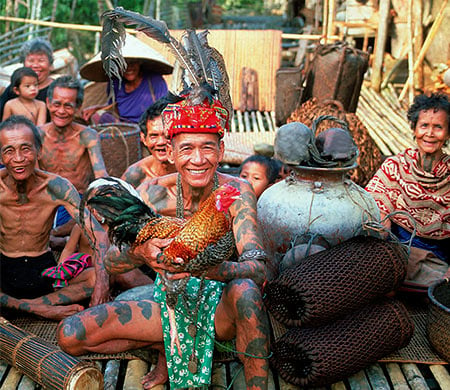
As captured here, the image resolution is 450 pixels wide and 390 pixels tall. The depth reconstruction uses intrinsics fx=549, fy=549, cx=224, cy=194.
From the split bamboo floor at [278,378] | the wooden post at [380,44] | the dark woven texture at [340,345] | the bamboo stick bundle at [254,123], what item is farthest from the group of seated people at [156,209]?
the wooden post at [380,44]

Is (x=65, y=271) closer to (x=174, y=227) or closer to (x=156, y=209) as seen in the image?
(x=156, y=209)

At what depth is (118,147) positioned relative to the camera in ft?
16.9

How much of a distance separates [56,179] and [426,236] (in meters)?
2.53

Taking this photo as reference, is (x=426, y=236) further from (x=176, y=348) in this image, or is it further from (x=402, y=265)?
(x=176, y=348)

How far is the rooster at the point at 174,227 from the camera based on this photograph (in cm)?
231

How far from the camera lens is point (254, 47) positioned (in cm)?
899

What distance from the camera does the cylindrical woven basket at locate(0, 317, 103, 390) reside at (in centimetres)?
253

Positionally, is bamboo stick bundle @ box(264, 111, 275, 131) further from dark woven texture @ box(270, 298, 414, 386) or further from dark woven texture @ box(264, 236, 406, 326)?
dark woven texture @ box(270, 298, 414, 386)

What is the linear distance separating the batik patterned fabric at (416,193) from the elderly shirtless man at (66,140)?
2182 mm

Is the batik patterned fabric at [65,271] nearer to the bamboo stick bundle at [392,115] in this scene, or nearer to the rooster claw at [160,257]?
the rooster claw at [160,257]

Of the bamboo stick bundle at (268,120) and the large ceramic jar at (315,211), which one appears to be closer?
the large ceramic jar at (315,211)

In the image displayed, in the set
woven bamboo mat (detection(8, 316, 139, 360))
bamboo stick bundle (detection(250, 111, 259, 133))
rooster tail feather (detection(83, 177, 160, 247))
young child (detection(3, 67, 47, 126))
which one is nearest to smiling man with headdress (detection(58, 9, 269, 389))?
rooster tail feather (detection(83, 177, 160, 247))

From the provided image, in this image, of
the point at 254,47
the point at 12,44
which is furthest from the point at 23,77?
the point at 12,44

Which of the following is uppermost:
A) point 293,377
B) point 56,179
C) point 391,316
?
point 56,179
